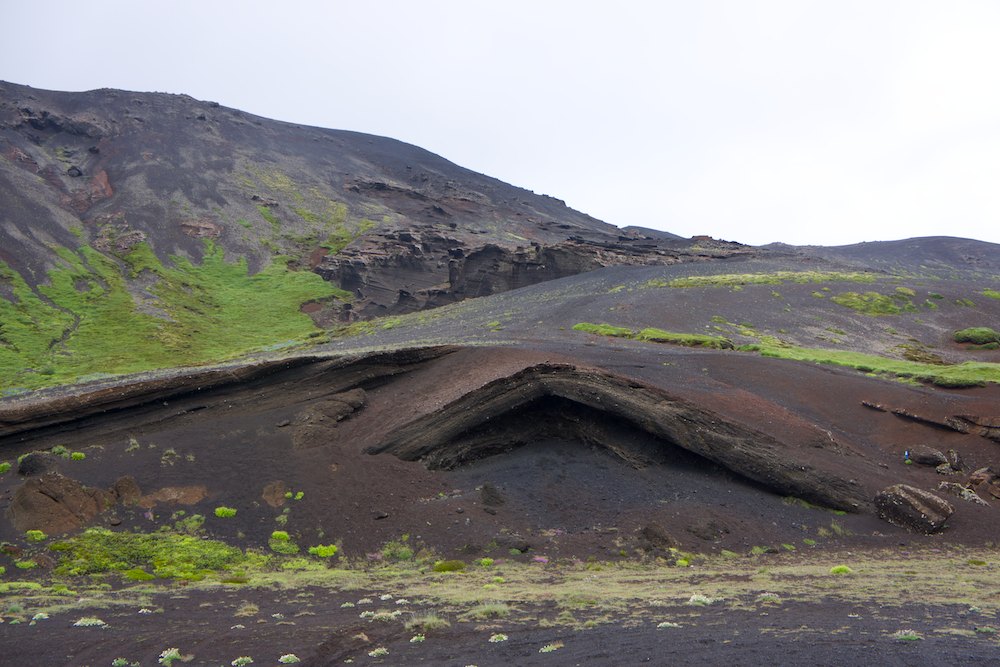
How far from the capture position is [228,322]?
7006cm

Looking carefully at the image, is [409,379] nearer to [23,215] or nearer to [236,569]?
[236,569]

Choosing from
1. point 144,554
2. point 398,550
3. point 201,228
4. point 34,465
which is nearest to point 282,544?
point 398,550

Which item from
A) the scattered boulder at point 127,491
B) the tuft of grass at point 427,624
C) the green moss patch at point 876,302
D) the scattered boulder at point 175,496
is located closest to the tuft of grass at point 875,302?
the green moss patch at point 876,302

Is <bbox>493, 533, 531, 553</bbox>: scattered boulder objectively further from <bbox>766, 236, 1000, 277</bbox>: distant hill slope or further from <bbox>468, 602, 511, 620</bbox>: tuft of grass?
<bbox>766, 236, 1000, 277</bbox>: distant hill slope

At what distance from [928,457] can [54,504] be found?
1167 inches

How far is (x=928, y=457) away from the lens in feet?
85.4

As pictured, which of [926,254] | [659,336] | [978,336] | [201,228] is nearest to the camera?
[659,336]

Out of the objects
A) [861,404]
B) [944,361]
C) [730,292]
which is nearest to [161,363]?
[730,292]

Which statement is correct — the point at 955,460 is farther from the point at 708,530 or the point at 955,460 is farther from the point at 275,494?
the point at 275,494

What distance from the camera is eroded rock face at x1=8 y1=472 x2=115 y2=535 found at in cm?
1920

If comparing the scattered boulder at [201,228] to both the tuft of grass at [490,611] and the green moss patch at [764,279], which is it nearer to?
the green moss patch at [764,279]

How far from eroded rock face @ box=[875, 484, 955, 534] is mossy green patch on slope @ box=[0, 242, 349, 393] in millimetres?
44863

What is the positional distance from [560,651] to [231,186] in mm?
103187

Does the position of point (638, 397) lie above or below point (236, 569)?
above
